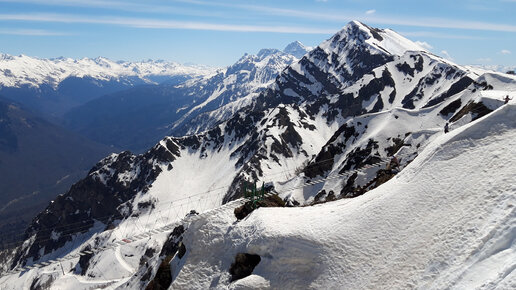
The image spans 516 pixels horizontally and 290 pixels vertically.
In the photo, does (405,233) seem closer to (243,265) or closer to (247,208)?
(243,265)

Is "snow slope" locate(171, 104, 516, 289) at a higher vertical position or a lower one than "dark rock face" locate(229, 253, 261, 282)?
higher

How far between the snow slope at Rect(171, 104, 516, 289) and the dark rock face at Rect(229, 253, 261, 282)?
0.68 metres

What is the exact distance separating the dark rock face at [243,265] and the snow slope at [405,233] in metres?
0.68

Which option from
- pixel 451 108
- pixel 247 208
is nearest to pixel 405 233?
pixel 247 208

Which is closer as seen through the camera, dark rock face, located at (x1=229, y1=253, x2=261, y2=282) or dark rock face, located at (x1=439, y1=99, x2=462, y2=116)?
dark rock face, located at (x1=229, y1=253, x2=261, y2=282)

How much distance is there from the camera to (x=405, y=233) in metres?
32.1

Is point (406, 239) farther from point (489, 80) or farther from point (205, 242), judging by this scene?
point (489, 80)

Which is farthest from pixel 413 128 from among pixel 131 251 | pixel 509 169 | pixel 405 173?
pixel 131 251

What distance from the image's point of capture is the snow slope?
25.1 m

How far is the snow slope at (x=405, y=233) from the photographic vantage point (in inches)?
987

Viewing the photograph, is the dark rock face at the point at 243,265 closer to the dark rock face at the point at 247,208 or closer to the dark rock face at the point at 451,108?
the dark rock face at the point at 247,208

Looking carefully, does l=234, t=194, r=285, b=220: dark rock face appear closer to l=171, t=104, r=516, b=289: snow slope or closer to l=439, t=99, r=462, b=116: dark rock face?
l=171, t=104, r=516, b=289: snow slope

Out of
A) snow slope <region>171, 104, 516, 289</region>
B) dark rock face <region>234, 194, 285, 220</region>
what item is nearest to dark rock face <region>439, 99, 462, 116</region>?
snow slope <region>171, 104, 516, 289</region>

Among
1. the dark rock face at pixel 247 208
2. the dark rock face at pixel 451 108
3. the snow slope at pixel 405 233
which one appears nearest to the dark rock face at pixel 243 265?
the snow slope at pixel 405 233
